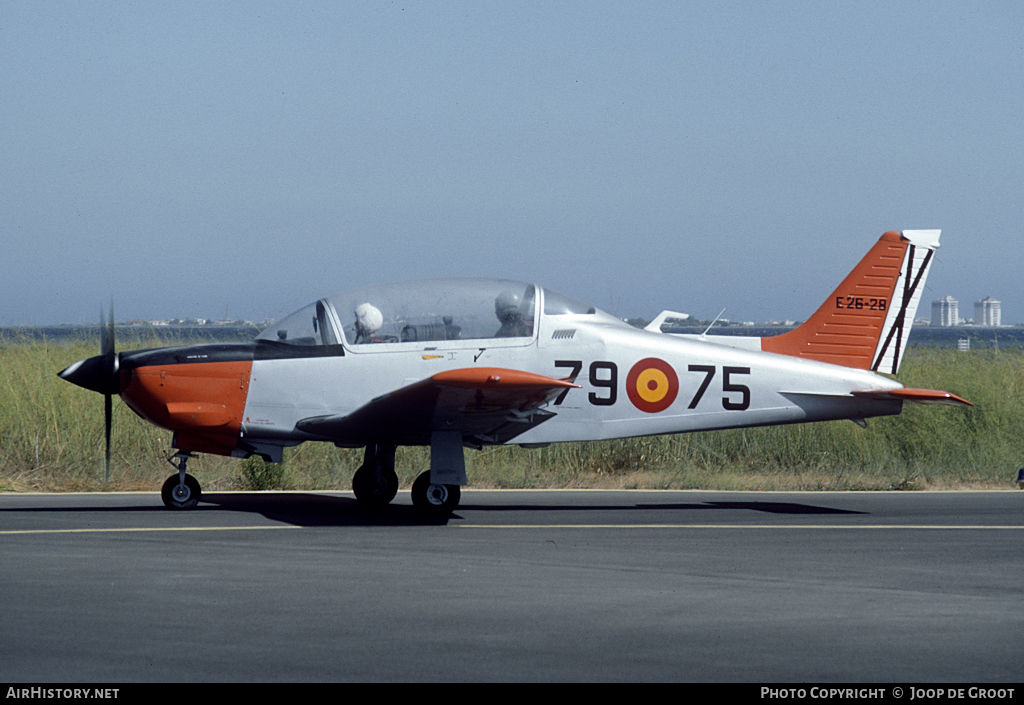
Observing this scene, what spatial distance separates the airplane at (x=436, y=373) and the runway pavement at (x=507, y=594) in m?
0.74

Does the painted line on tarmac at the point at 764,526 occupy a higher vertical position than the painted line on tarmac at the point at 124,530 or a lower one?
lower

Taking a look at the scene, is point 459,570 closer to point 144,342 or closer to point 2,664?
point 2,664

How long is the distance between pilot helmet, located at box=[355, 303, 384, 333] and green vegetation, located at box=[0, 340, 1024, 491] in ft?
10.9

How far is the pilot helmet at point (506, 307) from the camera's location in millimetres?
9977

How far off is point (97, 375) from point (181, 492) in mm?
1408

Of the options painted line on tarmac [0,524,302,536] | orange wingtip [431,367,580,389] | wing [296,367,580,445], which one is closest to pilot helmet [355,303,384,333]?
wing [296,367,580,445]

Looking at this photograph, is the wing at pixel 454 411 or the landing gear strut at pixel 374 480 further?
the landing gear strut at pixel 374 480

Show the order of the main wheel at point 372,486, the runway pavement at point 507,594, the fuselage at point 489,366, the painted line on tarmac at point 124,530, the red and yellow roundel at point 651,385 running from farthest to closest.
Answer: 1. the main wheel at point 372,486
2. the red and yellow roundel at point 651,385
3. the fuselage at point 489,366
4. the painted line on tarmac at point 124,530
5. the runway pavement at point 507,594

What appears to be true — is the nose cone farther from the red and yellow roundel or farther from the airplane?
the red and yellow roundel

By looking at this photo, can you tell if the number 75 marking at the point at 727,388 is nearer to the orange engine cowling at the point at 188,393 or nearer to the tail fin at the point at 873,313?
the tail fin at the point at 873,313

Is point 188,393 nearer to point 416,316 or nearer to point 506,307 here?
point 416,316

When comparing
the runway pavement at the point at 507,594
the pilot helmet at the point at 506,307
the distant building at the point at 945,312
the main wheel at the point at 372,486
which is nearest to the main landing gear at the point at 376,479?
the main wheel at the point at 372,486

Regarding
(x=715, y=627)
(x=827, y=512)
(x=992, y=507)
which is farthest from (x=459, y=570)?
(x=992, y=507)

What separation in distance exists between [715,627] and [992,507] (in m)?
6.70
